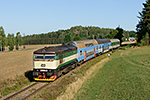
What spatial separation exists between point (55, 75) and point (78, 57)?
8.29m

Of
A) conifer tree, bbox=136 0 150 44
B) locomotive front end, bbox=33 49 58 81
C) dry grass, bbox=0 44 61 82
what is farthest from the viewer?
conifer tree, bbox=136 0 150 44

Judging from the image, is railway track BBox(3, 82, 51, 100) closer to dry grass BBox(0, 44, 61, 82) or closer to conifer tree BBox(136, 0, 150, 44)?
dry grass BBox(0, 44, 61, 82)

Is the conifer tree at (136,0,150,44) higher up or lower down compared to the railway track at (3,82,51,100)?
higher up

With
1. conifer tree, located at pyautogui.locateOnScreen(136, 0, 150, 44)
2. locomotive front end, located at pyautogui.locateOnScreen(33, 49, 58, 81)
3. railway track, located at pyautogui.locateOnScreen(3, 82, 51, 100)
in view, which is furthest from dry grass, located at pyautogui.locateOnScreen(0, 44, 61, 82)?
conifer tree, located at pyautogui.locateOnScreen(136, 0, 150, 44)

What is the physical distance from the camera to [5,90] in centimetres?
1447

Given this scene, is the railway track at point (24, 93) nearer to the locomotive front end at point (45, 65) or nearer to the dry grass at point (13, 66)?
the locomotive front end at point (45, 65)

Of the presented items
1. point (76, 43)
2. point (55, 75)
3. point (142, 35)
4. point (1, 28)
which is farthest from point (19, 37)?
point (55, 75)

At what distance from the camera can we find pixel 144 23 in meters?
53.8

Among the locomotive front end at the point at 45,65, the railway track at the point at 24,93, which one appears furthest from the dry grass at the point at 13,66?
the railway track at the point at 24,93

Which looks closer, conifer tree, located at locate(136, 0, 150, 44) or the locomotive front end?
the locomotive front end

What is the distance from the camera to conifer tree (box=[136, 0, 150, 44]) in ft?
173

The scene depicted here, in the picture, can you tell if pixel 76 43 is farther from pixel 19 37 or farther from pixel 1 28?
pixel 19 37

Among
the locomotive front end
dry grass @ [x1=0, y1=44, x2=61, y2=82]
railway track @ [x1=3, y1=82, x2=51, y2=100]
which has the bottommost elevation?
railway track @ [x1=3, y1=82, x2=51, y2=100]

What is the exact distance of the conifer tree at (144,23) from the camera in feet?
173
